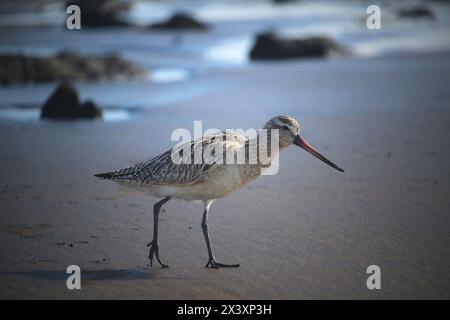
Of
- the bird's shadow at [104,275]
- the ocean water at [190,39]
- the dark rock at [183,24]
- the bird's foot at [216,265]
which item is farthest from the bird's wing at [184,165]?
the dark rock at [183,24]

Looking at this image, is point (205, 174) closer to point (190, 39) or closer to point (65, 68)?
point (65, 68)

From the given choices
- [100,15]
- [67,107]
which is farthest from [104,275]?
[100,15]

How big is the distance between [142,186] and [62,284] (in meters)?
1.26

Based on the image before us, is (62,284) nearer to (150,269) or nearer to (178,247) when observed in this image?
(150,269)

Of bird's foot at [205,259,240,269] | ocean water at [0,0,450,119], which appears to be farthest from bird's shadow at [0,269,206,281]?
ocean water at [0,0,450,119]

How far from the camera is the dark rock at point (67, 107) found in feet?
38.4

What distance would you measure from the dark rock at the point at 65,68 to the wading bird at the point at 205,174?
9.16m

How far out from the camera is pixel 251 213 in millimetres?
7406

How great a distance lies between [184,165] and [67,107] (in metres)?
5.87

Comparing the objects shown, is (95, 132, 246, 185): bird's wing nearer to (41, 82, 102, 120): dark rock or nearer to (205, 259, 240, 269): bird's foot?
(205, 259, 240, 269): bird's foot

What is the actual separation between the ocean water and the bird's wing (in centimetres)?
593

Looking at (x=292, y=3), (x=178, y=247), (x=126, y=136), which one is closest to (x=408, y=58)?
(x=126, y=136)

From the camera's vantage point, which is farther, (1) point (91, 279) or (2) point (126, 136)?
(2) point (126, 136)

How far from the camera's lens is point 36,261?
6086 millimetres
